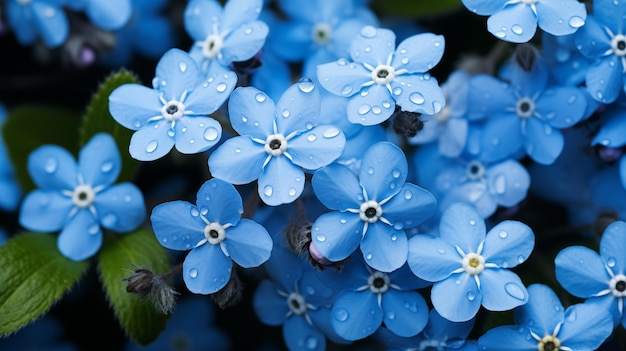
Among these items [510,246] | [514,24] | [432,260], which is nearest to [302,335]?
[432,260]

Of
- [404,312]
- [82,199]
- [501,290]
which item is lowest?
[82,199]

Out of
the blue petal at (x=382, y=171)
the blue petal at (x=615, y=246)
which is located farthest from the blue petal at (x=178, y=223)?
the blue petal at (x=615, y=246)

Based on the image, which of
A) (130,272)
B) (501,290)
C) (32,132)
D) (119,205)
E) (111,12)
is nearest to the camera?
(501,290)

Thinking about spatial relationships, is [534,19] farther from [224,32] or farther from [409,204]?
[224,32]

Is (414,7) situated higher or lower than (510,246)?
higher

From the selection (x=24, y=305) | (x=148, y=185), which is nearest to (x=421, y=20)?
(x=148, y=185)

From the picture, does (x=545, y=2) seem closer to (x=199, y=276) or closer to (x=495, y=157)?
(x=495, y=157)
